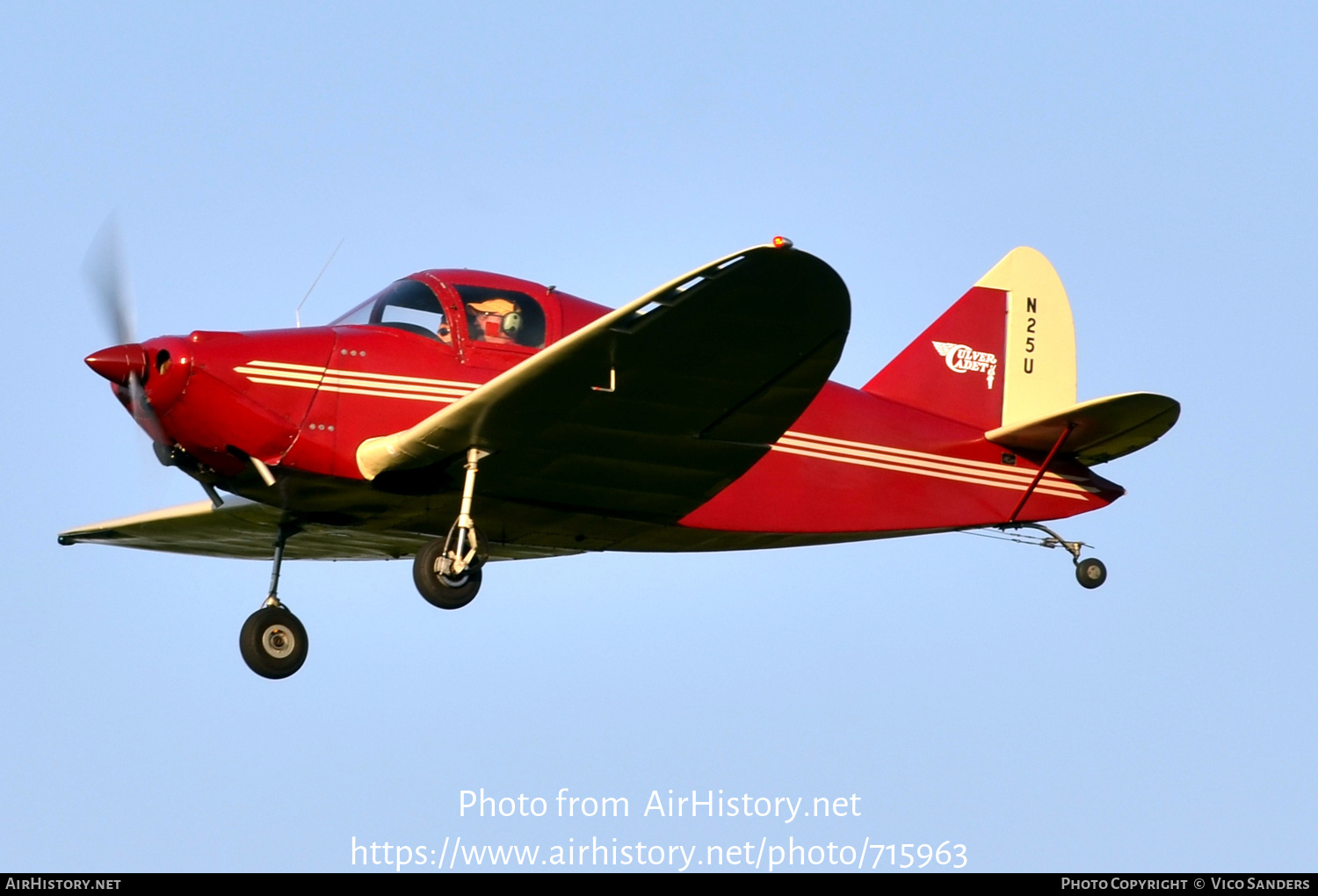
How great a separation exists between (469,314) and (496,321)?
8.0 inches

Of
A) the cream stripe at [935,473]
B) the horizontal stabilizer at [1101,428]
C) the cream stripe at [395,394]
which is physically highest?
the cream stripe at [395,394]

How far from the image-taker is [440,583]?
11.6m

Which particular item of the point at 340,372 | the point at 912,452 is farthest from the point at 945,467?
the point at 340,372

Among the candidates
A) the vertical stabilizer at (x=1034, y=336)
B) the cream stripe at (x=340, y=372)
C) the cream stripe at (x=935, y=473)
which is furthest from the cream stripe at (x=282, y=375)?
the vertical stabilizer at (x=1034, y=336)

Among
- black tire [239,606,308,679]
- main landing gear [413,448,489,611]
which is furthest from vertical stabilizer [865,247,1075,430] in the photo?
black tire [239,606,308,679]

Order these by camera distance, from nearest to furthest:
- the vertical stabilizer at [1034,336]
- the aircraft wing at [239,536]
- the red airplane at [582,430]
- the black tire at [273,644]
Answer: the red airplane at [582,430]
the black tire at [273,644]
the aircraft wing at [239,536]
the vertical stabilizer at [1034,336]

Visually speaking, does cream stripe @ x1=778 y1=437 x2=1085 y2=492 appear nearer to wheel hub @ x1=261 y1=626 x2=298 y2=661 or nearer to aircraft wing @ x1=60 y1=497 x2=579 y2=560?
aircraft wing @ x1=60 y1=497 x2=579 y2=560

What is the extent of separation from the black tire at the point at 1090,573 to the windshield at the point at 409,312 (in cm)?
575

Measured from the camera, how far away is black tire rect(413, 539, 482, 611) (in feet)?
37.9

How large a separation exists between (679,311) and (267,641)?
4442 millimetres

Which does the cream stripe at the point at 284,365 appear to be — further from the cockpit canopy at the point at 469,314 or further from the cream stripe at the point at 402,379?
the cockpit canopy at the point at 469,314

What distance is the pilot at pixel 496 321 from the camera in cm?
1212

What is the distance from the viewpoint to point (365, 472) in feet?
38.7
